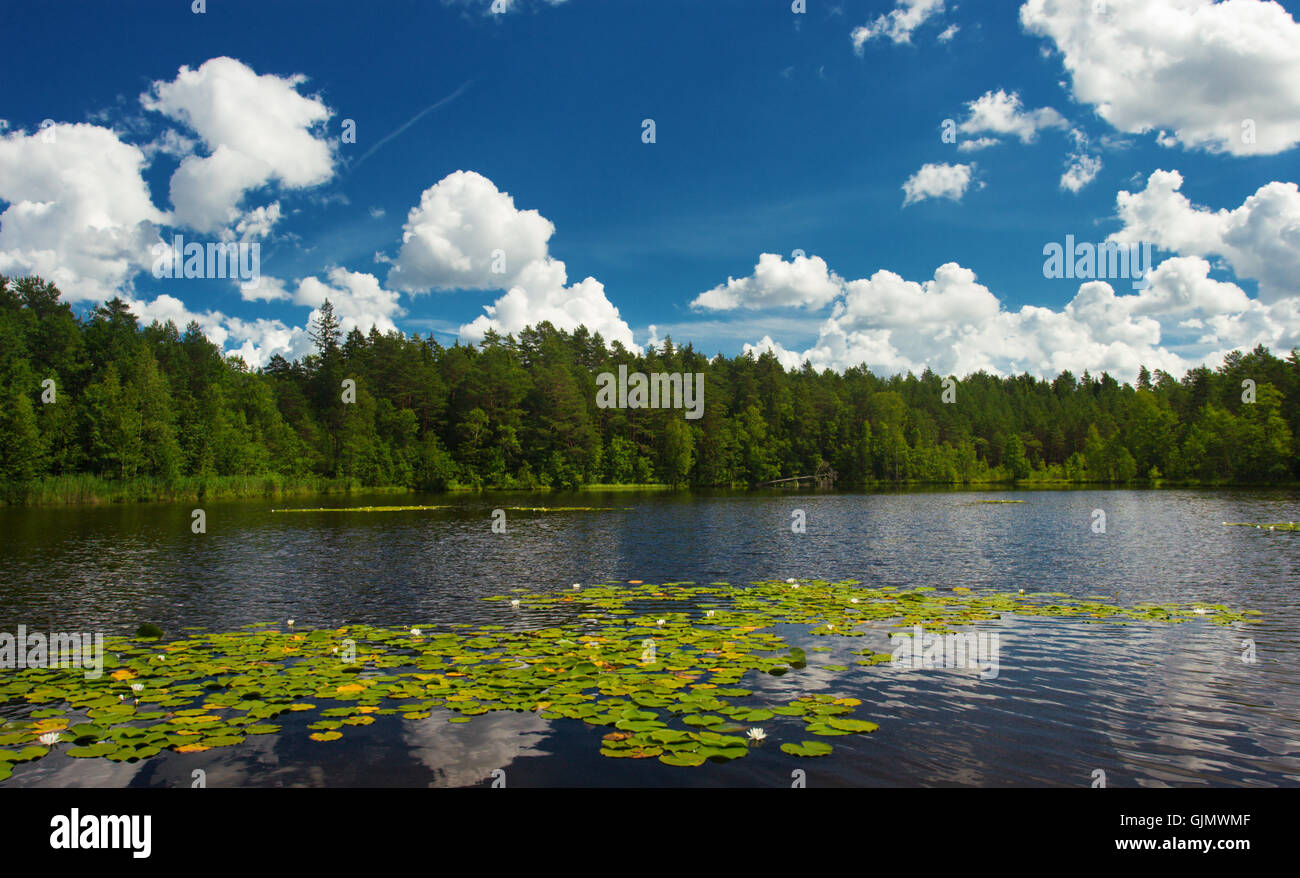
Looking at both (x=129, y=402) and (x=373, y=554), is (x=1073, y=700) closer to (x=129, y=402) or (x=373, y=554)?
(x=373, y=554)

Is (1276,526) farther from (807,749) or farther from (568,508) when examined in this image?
(568,508)

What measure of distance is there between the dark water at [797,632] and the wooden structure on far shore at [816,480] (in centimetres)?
8225

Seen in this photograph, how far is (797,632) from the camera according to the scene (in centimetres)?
1642

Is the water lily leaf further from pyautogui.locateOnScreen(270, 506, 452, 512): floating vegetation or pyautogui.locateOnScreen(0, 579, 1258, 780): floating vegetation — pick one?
pyautogui.locateOnScreen(270, 506, 452, 512): floating vegetation

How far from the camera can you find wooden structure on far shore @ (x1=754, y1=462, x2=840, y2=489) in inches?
5212

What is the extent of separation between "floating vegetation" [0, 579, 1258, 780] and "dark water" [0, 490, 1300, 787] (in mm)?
284

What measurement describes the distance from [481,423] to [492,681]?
10161cm

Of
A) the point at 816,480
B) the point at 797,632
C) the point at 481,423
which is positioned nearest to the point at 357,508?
the point at 481,423

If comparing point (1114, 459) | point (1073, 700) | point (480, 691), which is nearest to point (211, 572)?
point (480, 691)

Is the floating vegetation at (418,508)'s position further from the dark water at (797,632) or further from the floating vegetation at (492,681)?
the floating vegetation at (492,681)

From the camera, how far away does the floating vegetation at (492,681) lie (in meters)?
9.80

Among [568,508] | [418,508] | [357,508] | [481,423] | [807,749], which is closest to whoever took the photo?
[807,749]

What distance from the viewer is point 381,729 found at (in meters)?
10.4

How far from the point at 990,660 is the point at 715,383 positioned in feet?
443
